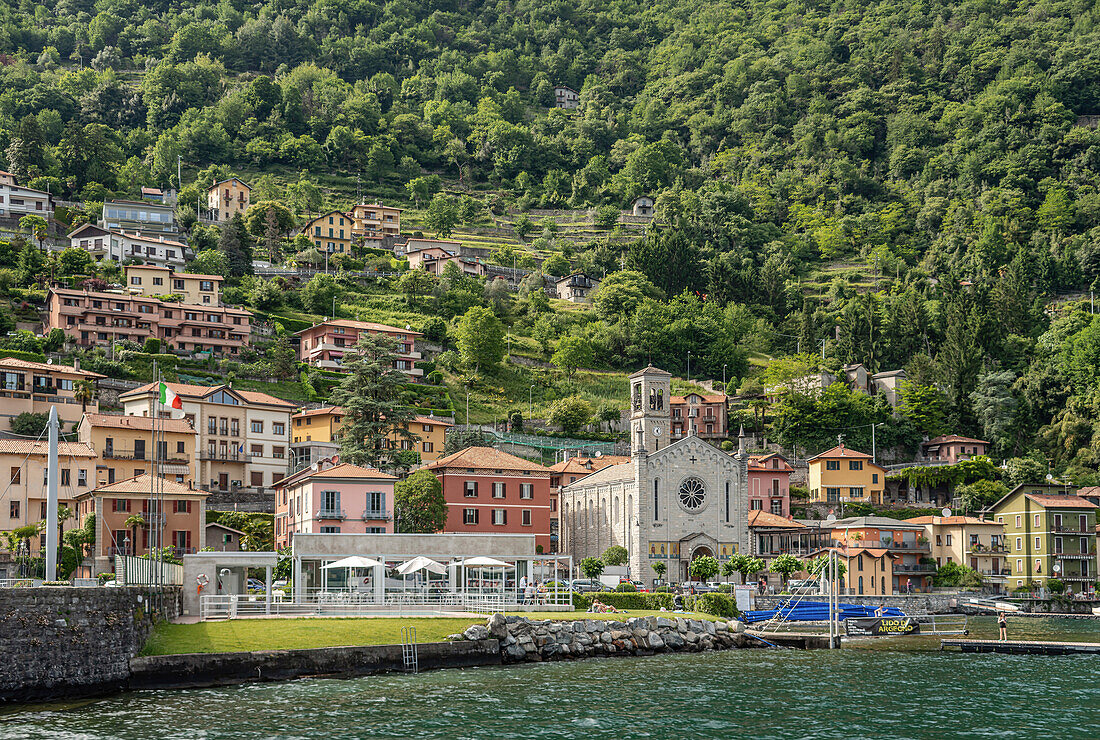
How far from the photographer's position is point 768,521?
292ft

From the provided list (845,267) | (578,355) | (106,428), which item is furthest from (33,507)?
(845,267)

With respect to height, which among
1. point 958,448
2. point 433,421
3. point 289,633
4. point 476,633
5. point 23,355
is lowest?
point 476,633

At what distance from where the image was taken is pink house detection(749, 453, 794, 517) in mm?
96750

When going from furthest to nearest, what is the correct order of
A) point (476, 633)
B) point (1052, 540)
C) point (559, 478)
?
point (559, 478) < point (1052, 540) < point (476, 633)

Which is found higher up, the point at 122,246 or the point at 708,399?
the point at 122,246

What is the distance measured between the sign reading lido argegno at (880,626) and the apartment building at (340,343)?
5934cm

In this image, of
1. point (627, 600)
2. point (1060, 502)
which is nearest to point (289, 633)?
point (627, 600)

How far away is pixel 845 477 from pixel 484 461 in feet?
121

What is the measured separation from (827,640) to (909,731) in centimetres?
2290

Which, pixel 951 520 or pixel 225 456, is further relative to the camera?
pixel 951 520

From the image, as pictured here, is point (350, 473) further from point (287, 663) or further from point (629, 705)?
point (629, 705)

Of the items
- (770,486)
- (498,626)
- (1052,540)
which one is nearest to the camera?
(498,626)

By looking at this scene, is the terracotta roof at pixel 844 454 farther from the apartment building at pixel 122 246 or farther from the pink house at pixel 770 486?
the apartment building at pixel 122 246

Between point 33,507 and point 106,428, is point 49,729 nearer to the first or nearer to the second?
point 33,507
